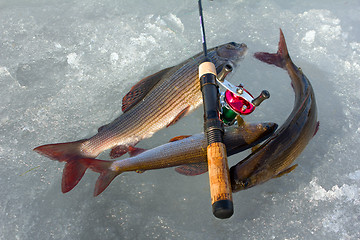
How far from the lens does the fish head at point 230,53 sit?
304 cm

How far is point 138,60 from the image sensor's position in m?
3.71

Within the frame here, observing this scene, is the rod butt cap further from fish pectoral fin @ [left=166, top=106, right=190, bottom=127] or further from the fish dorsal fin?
the fish dorsal fin

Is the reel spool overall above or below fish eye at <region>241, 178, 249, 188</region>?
above

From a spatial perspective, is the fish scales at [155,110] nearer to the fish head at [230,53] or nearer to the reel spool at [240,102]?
the fish head at [230,53]

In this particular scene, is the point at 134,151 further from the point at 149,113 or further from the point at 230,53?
the point at 230,53

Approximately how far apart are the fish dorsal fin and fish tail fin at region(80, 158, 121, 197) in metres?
0.72

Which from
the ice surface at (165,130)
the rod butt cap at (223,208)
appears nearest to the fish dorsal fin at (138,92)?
the ice surface at (165,130)

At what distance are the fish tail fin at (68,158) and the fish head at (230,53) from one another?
1898 mm

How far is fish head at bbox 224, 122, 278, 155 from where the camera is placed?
2.46m

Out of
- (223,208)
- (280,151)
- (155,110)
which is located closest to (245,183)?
(280,151)

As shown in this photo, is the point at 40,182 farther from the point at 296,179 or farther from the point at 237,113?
the point at 296,179

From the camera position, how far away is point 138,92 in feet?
9.91

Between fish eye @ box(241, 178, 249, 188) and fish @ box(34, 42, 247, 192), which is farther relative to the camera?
fish @ box(34, 42, 247, 192)

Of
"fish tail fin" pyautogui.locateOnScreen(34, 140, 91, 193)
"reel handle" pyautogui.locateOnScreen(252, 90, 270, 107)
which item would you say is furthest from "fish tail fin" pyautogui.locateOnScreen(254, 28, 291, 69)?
"fish tail fin" pyautogui.locateOnScreen(34, 140, 91, 193)
